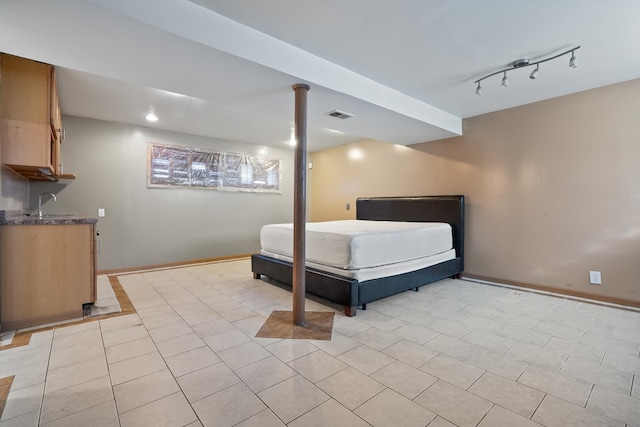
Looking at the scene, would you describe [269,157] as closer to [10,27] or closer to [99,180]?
[99,180]

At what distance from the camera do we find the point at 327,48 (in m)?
2.45

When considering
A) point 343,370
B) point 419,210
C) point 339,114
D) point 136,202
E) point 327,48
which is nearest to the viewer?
point 343,370

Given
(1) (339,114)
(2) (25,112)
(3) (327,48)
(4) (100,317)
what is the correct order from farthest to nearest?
1. (1) (339,114)
2. (4) (100,317)
3. (2) (25,112)
4. (3) (327,48)

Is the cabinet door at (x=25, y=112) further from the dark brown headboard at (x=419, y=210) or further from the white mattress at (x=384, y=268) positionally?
the dark brown headboard at (x=419, y=210)

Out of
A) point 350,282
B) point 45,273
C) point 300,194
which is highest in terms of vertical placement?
point 300,194

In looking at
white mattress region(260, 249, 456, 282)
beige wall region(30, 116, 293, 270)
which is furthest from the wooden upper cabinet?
white mattress region(260, 249, 456, 282)

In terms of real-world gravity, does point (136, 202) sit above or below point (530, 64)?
below

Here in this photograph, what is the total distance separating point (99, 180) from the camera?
452 cm

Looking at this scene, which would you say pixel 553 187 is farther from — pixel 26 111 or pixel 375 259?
pixel 26 111

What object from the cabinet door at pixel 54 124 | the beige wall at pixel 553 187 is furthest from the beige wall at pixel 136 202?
the beige wall at pixel 553 187

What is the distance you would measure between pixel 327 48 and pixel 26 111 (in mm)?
2812

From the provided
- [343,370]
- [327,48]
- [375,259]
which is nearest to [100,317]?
[343,370]

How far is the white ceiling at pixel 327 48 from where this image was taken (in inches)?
73.2

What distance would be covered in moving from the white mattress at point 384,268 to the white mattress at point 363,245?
36 millimetres
